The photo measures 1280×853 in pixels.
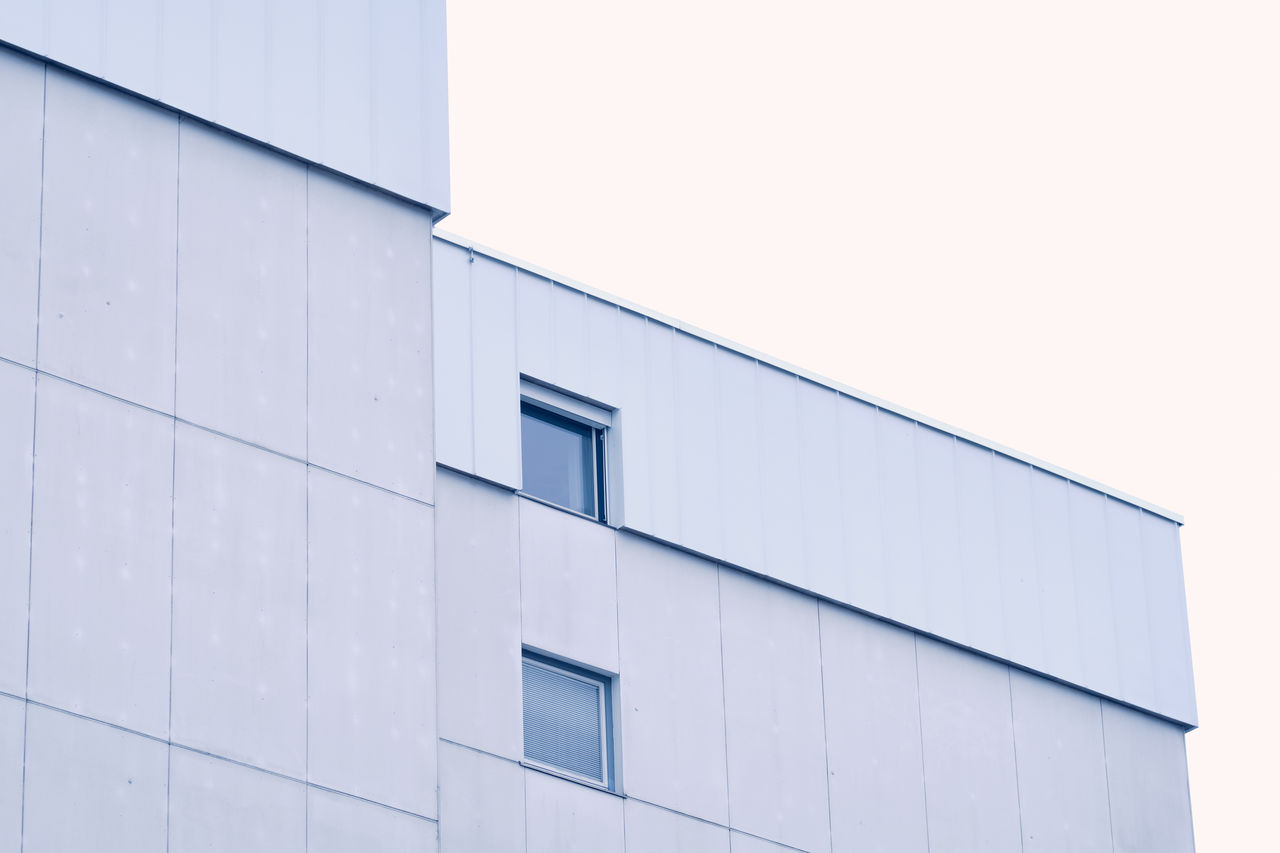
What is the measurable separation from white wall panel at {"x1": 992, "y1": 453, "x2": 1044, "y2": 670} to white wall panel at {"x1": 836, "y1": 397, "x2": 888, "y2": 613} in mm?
1668

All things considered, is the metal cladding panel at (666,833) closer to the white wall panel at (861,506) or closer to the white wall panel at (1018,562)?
the white wall panel at (861,506)

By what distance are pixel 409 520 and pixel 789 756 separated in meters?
6.50

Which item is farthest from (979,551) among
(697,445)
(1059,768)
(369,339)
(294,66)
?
(294,66)

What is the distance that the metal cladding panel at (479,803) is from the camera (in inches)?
743

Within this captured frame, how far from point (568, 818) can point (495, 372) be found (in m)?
4.21

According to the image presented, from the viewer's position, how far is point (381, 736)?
1568 cm

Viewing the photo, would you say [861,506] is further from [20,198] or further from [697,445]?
[20,198]

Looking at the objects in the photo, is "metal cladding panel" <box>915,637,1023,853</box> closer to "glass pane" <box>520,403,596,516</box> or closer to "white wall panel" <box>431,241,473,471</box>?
"glass pane" <box>520,403,596,516</box>

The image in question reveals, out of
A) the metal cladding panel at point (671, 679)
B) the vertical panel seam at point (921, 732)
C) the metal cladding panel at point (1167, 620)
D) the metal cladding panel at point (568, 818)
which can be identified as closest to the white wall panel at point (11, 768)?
the metal cladding panel at point (568, 818)

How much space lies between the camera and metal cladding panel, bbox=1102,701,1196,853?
79.1ft

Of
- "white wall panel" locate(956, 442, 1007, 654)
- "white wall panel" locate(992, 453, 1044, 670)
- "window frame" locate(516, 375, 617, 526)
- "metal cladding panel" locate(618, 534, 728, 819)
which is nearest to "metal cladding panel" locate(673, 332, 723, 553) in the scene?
"metal cladding panel" locate(618, 534, 728, 819)

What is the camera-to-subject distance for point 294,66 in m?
17.0

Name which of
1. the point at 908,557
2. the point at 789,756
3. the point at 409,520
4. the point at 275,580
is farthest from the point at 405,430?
the point at 908,557

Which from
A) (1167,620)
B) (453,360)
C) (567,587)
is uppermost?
(453,360)
